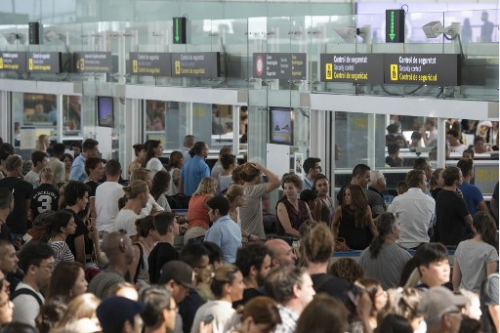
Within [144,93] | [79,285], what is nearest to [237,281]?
[79,285]

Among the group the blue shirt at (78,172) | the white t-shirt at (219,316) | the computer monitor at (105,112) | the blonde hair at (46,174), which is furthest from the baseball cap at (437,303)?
the computer monitor at (105,112)

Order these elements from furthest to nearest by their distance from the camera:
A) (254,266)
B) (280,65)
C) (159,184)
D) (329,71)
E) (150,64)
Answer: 1. (150,64)
2. (280,65)
3. (329,71)
4. (159,184)
5. (254,266)

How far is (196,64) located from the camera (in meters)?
19.3

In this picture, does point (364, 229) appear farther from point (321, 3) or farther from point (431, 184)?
point (321, 3)

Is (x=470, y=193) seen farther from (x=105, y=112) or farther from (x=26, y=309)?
(x=105, y=112)

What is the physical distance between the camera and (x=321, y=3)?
27812 mm

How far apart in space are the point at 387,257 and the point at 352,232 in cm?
192

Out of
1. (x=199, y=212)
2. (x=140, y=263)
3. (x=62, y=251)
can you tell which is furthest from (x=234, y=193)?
(x=62, y=251)

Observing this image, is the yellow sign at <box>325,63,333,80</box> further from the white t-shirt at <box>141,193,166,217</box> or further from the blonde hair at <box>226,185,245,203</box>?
the blonde hair at <box>226,185,245,203</box>

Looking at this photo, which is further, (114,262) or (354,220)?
(354,220)

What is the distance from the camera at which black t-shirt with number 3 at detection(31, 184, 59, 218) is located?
1223cm

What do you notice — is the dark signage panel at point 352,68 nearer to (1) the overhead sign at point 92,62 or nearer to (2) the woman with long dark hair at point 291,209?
(2) the woman with long dark hair at point 291,209

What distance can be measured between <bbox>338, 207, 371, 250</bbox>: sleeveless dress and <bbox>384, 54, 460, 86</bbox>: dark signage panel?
11.8 ft

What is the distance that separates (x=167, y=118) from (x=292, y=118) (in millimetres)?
6845
